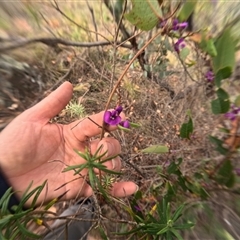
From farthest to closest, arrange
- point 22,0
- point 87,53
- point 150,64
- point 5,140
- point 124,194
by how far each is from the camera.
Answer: point 22,0, point 87,53, point 150,64, point 124,194, point 5,140

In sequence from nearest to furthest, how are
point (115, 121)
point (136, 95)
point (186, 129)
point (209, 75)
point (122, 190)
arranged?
point (115, 121) < point (186, 129) < point (122, 190) < point (209, 75) < point (136, 95)

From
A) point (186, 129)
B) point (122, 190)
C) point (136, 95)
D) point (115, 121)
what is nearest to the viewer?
point (115, 121)

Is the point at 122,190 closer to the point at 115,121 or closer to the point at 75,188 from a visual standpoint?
the point at 75,188

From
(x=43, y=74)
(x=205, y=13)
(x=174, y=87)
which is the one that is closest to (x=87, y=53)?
(x=43, y=74)

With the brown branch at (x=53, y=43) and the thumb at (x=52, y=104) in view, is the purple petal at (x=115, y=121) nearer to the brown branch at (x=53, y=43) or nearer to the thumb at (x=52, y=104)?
the thumb at (x=52, y=104)

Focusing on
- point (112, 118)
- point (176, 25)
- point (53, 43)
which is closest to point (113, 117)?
point (112, 118)

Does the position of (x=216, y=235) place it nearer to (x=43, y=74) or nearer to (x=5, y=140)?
(x=5, y=140)
